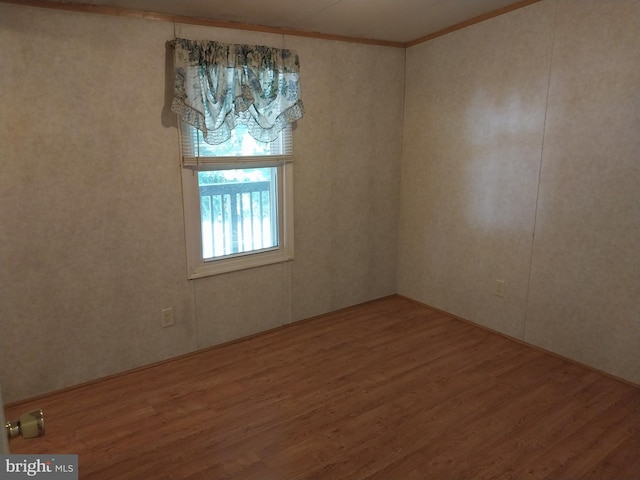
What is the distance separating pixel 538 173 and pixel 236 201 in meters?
2.12

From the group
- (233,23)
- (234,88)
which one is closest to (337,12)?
(233,23)

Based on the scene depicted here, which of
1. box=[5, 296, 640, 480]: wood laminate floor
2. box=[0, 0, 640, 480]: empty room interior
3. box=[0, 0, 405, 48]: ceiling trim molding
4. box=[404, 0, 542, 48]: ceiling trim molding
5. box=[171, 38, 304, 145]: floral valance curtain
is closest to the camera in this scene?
box=[5, 296, 640, 480]: wood laminate floor

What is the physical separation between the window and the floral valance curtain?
12 cm

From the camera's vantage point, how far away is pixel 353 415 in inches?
96.4

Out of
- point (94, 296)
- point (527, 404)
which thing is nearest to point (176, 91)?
point (94, 296)

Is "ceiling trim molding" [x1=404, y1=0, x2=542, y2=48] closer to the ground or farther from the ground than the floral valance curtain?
farther from the ground

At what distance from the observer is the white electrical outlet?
306 centimetres

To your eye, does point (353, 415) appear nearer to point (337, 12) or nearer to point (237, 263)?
point (237, 263)

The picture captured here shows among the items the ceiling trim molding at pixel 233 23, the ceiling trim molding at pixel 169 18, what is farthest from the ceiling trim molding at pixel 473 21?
the ceiling trim molding at pixel 169 18

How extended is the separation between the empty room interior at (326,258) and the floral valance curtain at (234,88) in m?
0.11

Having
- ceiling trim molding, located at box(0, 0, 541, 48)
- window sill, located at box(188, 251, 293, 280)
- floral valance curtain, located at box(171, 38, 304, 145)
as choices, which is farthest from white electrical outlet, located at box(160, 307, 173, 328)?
ceiling trim molding, located at box(0, 0, 541, 48)

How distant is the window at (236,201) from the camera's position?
3039mm

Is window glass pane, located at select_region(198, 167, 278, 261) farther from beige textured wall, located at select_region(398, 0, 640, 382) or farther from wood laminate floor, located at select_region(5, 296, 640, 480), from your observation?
beige textured wall, located at select_region(398, 0, 640, 382)

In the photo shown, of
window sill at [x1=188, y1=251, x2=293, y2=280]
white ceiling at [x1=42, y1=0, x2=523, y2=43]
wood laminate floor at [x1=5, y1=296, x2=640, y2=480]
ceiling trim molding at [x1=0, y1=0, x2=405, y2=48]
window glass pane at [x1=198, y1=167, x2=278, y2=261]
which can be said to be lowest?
wood laminate floor at [x1=5, y1=296, x2=640, y2=480]
